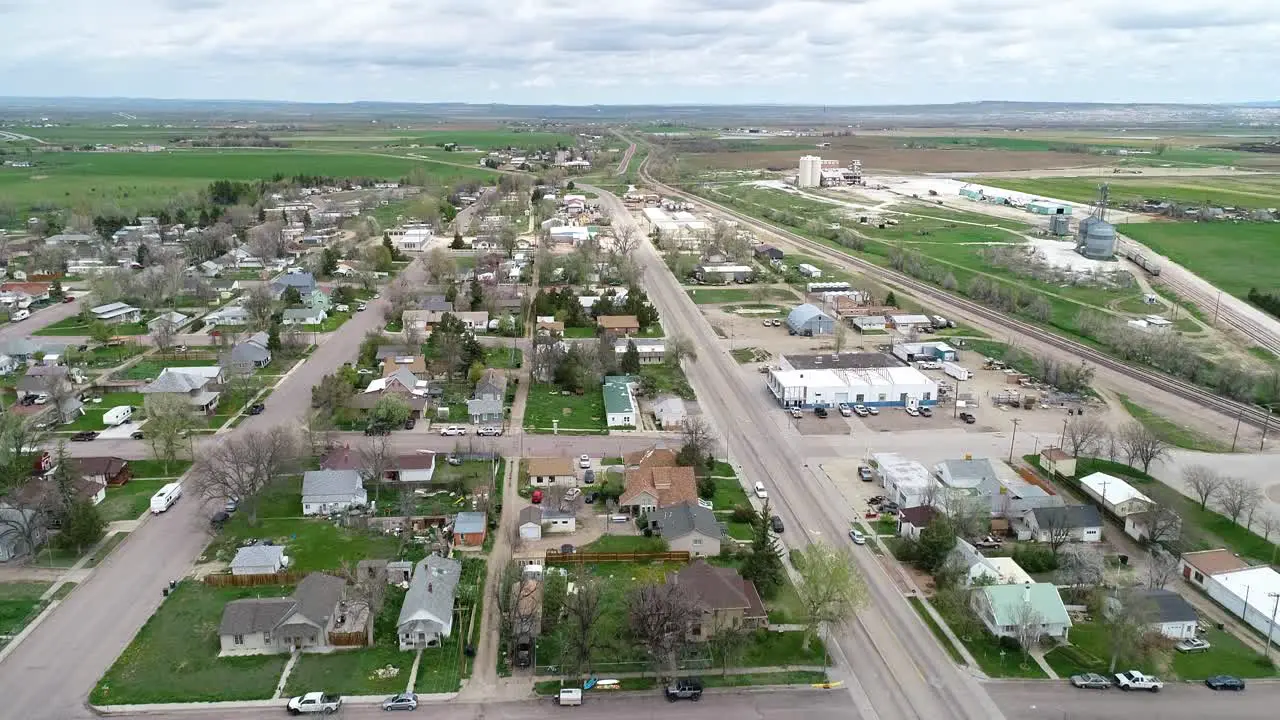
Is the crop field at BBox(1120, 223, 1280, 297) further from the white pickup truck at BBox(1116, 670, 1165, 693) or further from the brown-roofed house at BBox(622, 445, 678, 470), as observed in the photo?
the white pickup truck at BBox(1116, 670, 1165, 693)

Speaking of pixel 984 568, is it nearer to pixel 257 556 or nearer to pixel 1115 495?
pixel 1115 495

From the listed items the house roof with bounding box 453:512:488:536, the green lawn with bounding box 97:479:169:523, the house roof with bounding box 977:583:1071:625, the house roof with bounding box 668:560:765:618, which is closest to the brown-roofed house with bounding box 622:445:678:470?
the house roof with bounding box 453:512:488:536

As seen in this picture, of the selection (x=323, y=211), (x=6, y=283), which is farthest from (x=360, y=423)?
(x=323, y=211)

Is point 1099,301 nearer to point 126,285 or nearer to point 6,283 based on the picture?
point 126,285

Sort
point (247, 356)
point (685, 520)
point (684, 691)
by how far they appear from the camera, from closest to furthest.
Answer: point (684, 691), point (685, 520), point (247, 356)

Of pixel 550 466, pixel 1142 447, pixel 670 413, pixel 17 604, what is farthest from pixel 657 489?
pixel 17 604

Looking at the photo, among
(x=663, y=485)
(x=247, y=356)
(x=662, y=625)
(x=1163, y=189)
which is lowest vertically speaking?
(x=662, y=625)
